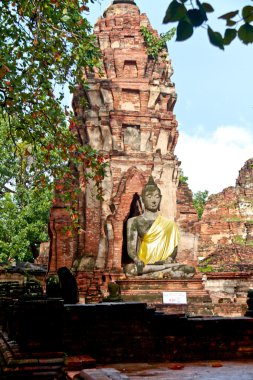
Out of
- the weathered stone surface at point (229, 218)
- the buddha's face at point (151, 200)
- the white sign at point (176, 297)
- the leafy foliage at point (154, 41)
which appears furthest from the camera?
the weathered stone surface at point (229, 218)

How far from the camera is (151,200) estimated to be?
1745cm

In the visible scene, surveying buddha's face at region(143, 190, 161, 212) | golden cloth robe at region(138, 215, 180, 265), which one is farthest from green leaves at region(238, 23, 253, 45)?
buddha's face at region(143, 190, 161, 212)

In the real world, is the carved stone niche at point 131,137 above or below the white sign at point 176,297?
above

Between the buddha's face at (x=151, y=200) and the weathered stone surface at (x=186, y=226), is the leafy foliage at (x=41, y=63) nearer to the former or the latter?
the buddha's face at (x=151, y=200)

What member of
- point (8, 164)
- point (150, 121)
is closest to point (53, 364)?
point (150, 121)

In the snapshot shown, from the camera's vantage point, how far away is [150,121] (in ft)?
67.1

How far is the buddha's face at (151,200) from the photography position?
17.5 metres

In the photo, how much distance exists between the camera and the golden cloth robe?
17.1 m

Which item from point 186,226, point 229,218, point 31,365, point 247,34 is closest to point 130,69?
point 186,226

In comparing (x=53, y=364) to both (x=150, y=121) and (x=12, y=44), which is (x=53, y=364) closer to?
(x=12, y=44)

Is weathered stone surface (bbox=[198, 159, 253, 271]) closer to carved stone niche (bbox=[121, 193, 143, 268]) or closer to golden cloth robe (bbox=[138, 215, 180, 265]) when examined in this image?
carved stone niche (bbox=[121, 193, 143, 268])

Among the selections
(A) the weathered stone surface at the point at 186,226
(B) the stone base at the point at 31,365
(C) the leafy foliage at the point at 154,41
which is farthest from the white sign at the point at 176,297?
(B) the stone base at the point at 31,365

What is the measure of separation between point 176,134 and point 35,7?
1232 centimetres

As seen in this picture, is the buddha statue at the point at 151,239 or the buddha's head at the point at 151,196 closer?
the buddha statue at the point at 151,239
